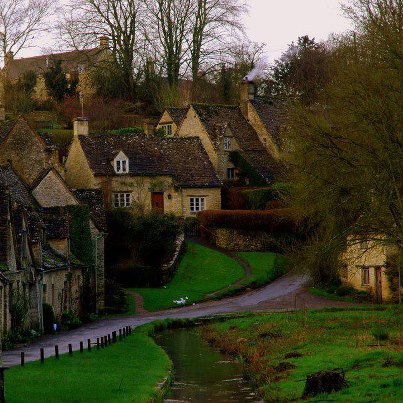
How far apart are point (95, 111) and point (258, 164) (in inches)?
925

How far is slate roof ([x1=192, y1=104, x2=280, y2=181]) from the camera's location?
3489 inches

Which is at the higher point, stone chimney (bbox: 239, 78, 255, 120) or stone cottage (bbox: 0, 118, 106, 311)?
stone chimney (bbox: 239, 78, 255, 120)

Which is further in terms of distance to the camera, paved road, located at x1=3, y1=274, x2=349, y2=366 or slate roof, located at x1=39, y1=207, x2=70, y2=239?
slate roof, located at x1=39, y1=207, x2=70, y2=239

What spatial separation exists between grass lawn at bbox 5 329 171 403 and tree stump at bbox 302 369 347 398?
4.49m

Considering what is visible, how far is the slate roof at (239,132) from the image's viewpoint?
88625 mm

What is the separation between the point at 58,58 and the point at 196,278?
51578 millimetres

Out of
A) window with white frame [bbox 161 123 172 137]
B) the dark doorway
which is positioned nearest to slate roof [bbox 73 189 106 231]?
→ the dark doorway

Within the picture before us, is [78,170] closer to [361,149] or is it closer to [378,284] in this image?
[378,284]

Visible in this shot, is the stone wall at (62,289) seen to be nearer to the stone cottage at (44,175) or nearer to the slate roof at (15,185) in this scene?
the stone cottage at (44,175)

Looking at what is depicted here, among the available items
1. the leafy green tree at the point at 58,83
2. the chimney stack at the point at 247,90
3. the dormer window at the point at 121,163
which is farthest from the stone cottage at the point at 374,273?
the leafy green tree at the point at 58,83

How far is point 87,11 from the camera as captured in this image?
4058 inches

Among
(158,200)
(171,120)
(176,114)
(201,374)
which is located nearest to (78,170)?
(158,200)

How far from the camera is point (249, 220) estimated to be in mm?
77125

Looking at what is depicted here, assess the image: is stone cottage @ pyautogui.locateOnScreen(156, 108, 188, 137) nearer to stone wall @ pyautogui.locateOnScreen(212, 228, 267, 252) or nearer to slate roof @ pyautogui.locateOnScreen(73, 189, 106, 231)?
stone wall @ pyautogui.locateOnScreen(212, 228, 267, 252)
